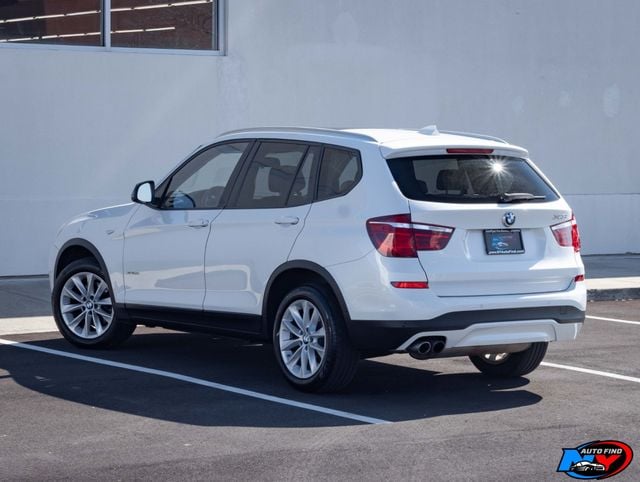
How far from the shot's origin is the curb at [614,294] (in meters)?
15.0

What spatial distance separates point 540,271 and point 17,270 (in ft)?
27.3

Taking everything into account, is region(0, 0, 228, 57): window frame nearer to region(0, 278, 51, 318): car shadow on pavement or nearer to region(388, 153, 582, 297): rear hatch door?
region(0, 278, 51, 318): car shadow on pavement

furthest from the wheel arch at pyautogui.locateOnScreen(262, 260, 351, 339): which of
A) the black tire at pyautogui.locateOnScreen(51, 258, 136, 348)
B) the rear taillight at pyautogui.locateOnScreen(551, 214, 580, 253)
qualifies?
the black tire at pyautogui.locateOnScreen(51, 258, 136, 348)

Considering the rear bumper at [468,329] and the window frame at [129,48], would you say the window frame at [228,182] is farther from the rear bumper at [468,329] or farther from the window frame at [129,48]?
the window frame at [129,48]

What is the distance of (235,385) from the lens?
9.04 m

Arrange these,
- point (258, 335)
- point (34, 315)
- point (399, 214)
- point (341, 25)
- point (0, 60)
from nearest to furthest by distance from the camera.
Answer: point (399, 214) < point (258, 335) < point (34, 315) < point (0, 60) < point (341, 25)

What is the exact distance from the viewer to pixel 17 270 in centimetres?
1516

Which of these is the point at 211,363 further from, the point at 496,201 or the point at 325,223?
the point at 496,201

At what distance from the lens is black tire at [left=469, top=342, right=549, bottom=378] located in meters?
9.36

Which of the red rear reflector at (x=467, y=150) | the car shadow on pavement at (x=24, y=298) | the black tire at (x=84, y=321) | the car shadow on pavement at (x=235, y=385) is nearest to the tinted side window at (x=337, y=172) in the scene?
the red rear reflector at (x=467, y=150)

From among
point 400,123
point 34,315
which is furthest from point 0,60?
point 400,123

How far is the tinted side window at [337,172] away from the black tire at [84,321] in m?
2.43

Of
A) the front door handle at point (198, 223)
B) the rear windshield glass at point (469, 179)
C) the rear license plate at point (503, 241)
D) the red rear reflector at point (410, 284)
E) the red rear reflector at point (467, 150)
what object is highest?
the red rear reflector at point (467, 150)

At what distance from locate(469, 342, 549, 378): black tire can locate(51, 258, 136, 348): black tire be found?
292 cm
